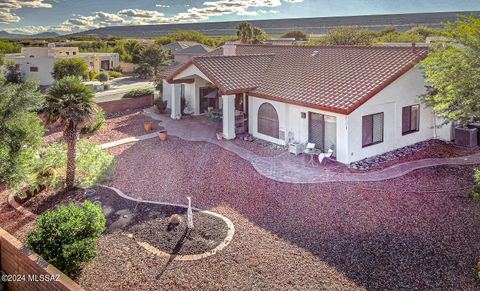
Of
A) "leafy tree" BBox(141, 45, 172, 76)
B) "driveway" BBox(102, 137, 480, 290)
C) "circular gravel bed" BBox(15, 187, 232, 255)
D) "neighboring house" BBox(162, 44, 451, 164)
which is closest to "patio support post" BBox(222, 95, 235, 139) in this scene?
"neighboring house" BBox(162, 44, 451, 164)

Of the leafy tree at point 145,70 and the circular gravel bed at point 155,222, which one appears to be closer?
the circular gravel bed at point 155,222

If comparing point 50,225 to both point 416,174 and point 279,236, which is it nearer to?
point 279,236

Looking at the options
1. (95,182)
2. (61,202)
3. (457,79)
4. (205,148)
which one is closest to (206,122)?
(205,148)

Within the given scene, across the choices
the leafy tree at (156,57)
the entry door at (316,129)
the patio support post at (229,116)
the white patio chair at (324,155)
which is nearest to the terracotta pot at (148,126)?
the patio support post at (229,116)

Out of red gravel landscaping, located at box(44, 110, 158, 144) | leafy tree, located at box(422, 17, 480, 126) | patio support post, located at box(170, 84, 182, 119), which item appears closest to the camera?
leafy tree, located at box(422, 17, 480, 126)

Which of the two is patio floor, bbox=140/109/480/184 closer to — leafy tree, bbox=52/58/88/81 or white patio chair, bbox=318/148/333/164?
white patio chair, bbox=318/148/333/164

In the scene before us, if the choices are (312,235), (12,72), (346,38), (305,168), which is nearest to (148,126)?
(305,168)

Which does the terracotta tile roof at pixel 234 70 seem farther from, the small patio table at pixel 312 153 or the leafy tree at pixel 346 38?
the leafy tree at pixel 346 38

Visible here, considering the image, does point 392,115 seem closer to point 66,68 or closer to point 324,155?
point 324,155
